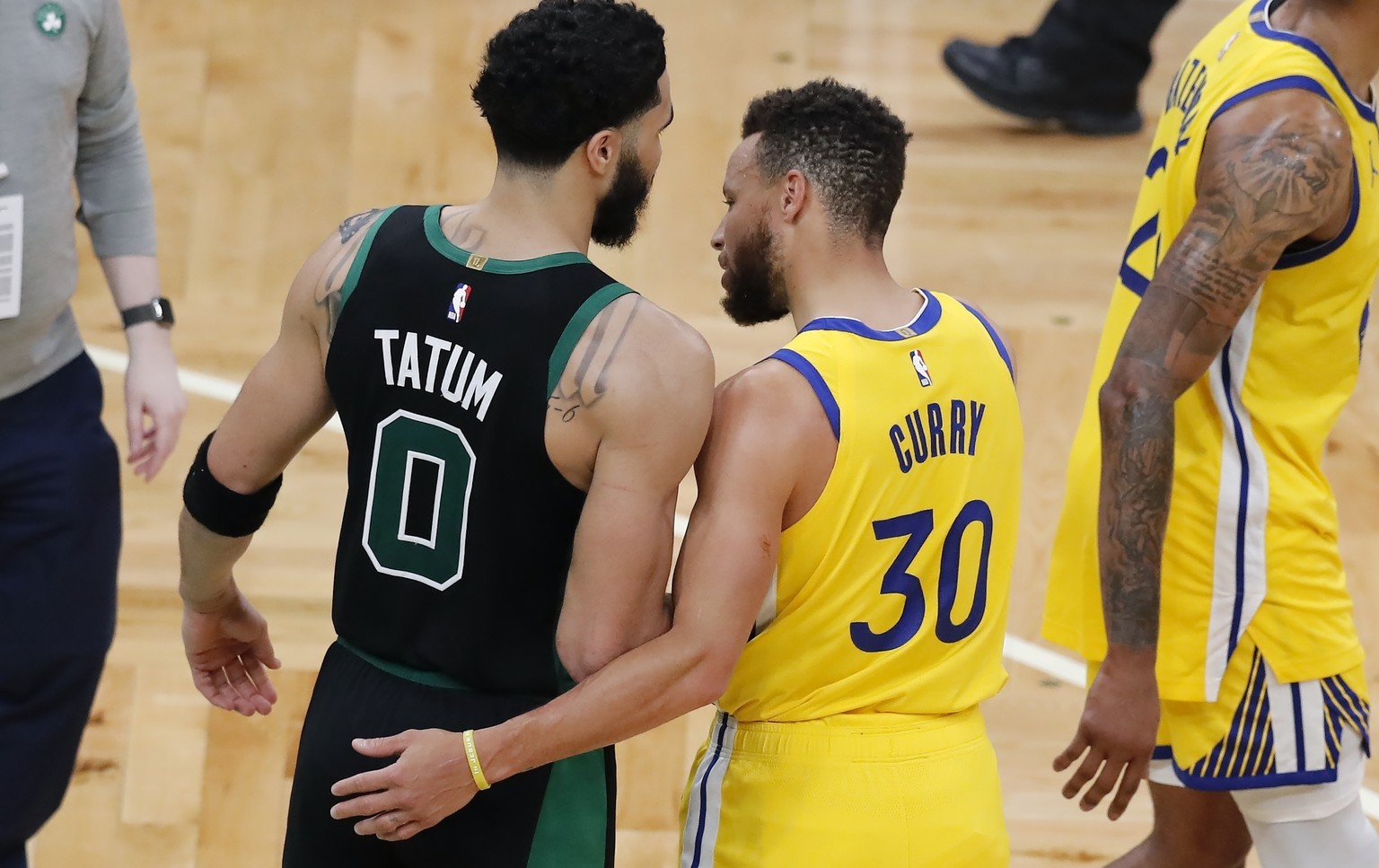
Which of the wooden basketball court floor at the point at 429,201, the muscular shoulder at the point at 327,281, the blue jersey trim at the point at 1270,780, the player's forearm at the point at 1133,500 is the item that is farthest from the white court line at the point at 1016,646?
the muscular shoulder at the point at 327,281

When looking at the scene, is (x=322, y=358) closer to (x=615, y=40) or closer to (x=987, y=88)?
(x=615, y=40)

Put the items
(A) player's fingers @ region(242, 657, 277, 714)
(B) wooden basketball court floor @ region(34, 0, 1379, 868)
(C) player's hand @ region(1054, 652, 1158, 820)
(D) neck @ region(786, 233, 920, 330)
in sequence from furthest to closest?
(B) wooden basketball court floor @ region(34, 0, 1379, 868) → (A) player's fingers @ region(242, 657, 277, 714) → (C) player's hand @ region(1054, 652, 1158, 820) → (D) neck @ region(786, 233, 920, 330)

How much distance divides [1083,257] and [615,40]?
3.20 meters

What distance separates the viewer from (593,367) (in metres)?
1.86

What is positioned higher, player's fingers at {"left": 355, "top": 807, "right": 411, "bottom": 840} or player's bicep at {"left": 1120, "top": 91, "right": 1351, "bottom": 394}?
player's bicep at {"left": 1120, "top": 91, "right": 1351, "bottom": 394}

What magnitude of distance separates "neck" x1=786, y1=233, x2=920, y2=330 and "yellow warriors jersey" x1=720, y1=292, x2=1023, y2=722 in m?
0.04

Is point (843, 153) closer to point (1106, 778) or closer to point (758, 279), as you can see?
point (758, 279)

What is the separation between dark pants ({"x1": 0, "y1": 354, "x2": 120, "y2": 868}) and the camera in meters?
2.55

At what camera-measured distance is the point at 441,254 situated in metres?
1.95

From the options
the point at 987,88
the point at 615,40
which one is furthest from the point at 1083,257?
the point at 615,40

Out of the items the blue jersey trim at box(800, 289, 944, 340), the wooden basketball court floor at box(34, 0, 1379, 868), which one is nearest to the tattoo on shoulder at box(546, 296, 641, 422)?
the blue jersey trim at box(800, 289, 944, 340)

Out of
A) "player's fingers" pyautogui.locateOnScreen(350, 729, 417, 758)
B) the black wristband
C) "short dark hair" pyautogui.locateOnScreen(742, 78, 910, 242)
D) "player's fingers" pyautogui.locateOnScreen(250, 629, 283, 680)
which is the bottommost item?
"player's fingers" pyautogui.locateOnScreen(250, 629, 283, 680)

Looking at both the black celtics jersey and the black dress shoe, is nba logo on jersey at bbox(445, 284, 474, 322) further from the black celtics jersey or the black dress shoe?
the black dress shoe

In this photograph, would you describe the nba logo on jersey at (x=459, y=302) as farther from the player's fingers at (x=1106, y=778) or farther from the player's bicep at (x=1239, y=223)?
the player's fingers at (x=1106, y=778)
